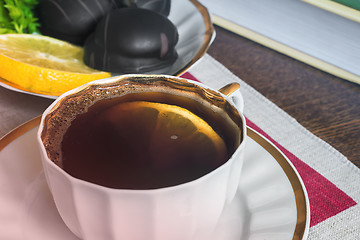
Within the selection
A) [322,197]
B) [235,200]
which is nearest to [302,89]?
[322,197]

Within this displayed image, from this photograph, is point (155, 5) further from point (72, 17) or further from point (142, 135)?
point (142, 135)

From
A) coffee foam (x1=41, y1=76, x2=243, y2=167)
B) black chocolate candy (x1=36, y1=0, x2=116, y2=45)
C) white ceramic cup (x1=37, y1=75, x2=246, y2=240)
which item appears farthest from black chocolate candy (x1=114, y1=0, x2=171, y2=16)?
white ceramic cup (x1=37, y1=75, x2=246, y2=240)

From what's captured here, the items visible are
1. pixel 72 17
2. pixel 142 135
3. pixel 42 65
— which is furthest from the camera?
pixel 72 17

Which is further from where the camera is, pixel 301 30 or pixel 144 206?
pixel 301 30

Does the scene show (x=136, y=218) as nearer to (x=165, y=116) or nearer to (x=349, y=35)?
(x=165, y=116)

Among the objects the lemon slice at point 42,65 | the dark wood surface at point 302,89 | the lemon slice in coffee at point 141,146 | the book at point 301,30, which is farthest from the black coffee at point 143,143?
the book at point 301,30
